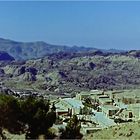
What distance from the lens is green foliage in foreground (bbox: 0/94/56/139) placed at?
26.2 m

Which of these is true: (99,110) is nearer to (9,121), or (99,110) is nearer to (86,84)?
(9,121)

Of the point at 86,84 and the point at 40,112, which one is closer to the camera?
the point at 40,112

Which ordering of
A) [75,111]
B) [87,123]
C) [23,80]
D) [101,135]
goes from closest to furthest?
[101,135]
[87,123]
[75,111]
[23,80]

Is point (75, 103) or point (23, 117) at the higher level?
point (23, 117)

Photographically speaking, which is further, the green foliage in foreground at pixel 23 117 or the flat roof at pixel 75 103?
the flat roof at pixel 75 103

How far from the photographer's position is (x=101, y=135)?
96.8ft

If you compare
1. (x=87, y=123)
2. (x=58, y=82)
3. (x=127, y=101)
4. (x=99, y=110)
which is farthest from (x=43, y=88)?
(x=87, y=123)

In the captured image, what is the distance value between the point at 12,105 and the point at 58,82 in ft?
494

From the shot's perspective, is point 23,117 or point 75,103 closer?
point 23,117

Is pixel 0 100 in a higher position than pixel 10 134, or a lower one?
higher

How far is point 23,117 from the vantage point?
2655cm

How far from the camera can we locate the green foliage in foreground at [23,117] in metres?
26.2

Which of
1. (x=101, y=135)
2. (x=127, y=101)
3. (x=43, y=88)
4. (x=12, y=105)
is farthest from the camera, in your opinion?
(x=43, y=88)

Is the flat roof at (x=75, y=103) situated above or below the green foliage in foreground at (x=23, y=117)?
below
